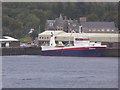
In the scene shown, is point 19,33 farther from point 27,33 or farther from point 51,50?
point 51,50

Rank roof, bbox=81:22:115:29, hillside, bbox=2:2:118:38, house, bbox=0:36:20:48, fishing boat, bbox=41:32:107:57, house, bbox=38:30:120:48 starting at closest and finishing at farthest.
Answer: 1. fishing boat, bbox=41:32:107:57
2. house, bbox=0:36:20:48
3. house, bbox=38:30:120:48
4. roof, bbox=81:22:115:29
5. hillside, bbox=2:2:118:38

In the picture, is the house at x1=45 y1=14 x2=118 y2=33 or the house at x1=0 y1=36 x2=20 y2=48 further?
the house at x1=45 y1=14 x2=118 y2=33

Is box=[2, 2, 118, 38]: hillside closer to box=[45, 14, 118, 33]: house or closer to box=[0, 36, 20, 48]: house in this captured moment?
box=[45, 14, 118, 33]: house

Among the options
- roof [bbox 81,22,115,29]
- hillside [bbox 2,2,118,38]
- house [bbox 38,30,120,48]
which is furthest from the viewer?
hillside [bbox 2,2,118,38]

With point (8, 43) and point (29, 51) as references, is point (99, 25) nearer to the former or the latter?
point (8, 43)

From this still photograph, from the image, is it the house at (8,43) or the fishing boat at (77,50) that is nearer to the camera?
the fishing boat at (77,50)

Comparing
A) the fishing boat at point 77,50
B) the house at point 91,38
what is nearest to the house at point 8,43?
the house at point 91,38

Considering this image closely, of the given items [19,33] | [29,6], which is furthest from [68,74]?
[29,6]

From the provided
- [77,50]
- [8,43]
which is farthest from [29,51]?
[8,43]

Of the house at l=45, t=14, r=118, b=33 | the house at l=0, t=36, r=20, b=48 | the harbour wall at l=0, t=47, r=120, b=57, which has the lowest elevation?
the harbour wall at l=0, t=47, r=120, b=57

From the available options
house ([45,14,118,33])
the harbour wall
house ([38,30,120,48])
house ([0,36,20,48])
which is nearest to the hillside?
house ([45,14,118,33])

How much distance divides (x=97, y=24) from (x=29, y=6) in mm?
19295

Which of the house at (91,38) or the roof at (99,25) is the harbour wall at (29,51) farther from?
the roof at (99,25)

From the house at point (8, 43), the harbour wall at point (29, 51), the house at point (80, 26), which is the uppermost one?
the house at point (80, 26)
